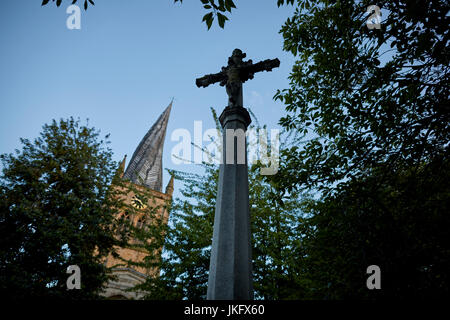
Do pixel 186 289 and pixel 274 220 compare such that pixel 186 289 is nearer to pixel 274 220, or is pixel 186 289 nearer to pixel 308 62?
pixel 274 220

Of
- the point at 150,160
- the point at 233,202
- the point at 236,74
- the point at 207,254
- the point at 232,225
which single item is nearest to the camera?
the point at 232,225

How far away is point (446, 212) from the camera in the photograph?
184 inches

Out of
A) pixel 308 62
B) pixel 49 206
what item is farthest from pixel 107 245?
pixel 308 62

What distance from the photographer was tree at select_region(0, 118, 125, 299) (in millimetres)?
9641

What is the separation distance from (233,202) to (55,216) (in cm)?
1022

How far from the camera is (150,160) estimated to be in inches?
1599

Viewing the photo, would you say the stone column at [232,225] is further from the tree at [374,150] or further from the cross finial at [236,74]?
the tree at [374,150]

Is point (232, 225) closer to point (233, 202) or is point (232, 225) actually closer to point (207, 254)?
point (233, 202)

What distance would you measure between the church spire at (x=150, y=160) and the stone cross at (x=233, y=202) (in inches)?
1281

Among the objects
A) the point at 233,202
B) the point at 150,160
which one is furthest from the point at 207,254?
the point at 150,160

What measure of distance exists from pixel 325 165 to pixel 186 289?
19.3 feet

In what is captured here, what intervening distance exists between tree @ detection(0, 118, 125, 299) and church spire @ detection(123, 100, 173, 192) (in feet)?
76.0

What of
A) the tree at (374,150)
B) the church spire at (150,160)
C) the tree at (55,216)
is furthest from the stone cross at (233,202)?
the church spire at (150,160)

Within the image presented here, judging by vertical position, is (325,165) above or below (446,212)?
above
